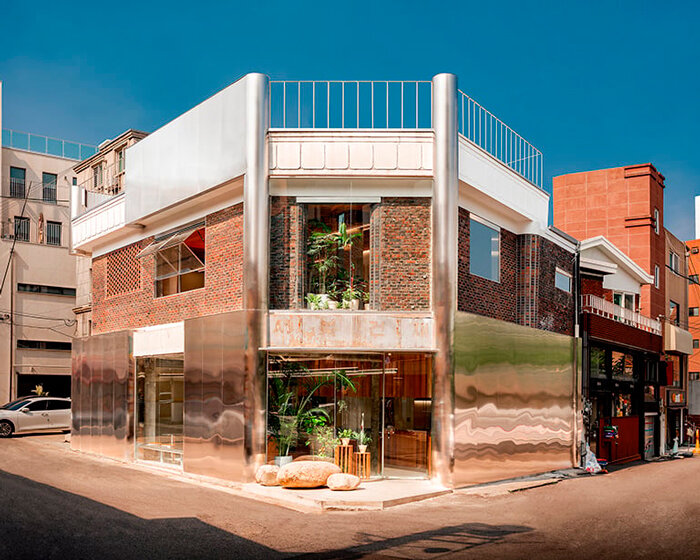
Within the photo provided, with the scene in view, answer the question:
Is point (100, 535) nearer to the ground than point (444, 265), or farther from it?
nearer to the ground

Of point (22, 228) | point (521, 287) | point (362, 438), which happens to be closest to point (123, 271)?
point (362, 438)

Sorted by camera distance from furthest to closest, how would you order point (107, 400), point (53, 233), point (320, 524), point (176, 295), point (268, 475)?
1. point (53, 233)
2. point (107, 400)
3. point (176, 295)
4. point (268, 475)
5. point (320, 524)

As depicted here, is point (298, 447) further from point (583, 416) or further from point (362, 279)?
point (583, 416)

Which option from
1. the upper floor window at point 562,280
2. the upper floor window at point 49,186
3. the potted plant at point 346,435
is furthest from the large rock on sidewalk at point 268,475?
the upper floor window at point 49,186

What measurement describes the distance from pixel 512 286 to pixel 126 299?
1161cm

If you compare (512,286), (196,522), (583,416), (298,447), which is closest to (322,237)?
(298,447)

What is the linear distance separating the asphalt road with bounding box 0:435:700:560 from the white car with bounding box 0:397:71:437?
12.4 metres

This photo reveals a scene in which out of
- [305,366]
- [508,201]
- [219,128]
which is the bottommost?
[305,366]

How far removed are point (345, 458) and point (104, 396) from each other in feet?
31.3

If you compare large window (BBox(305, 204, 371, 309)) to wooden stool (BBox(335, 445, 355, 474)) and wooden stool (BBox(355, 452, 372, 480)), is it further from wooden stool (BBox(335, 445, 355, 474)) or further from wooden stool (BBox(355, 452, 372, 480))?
wooden stool (BBox(355, 452, 372, 480))

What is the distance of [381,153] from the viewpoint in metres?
17.5

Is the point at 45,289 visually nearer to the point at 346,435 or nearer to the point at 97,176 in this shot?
the point at 97,176

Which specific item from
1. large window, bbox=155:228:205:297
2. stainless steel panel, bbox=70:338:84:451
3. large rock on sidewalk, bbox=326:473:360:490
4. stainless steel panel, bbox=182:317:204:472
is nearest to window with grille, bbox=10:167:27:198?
stainless steel panel, bbox=70:338:84:451

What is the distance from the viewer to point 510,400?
19.5 metres
